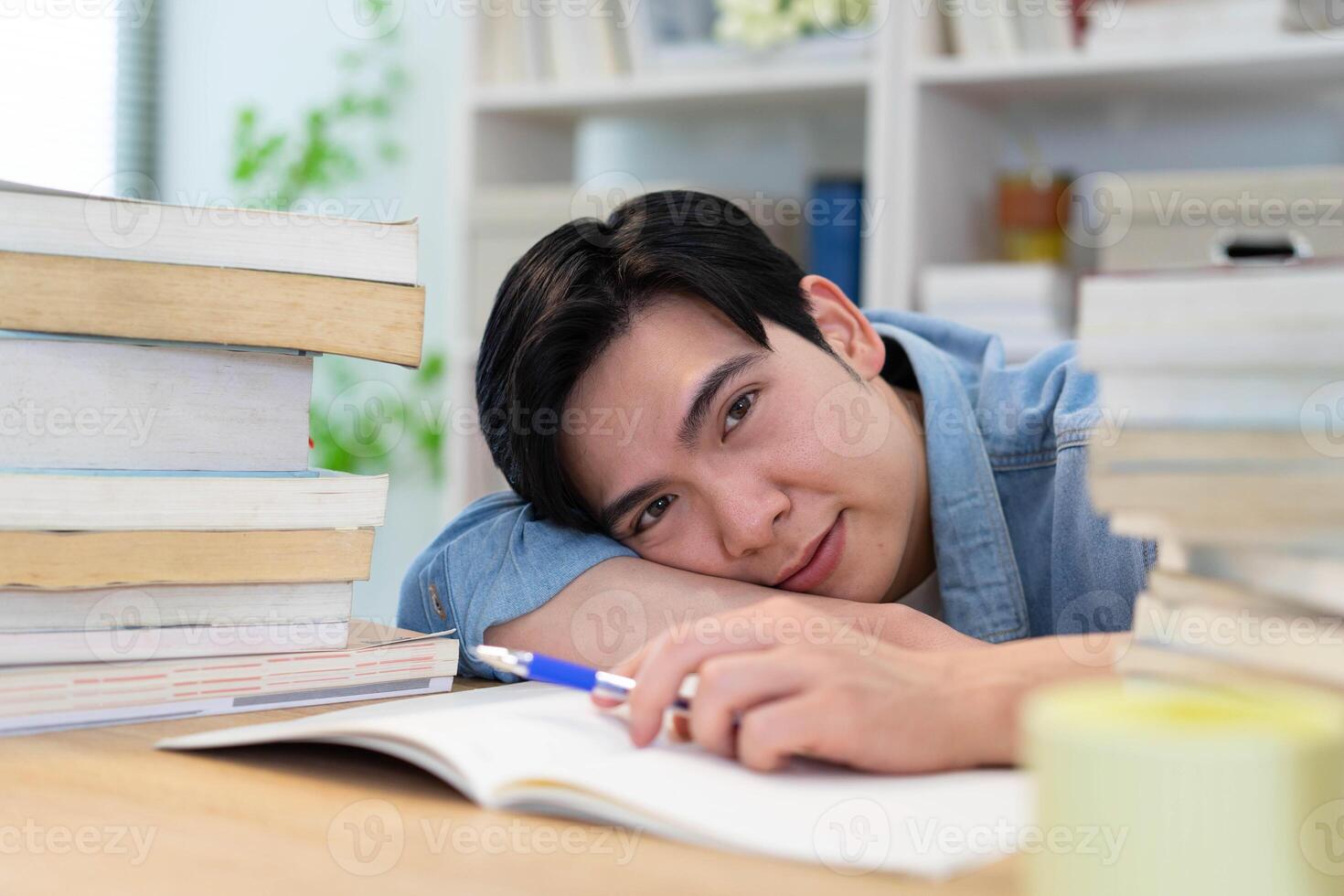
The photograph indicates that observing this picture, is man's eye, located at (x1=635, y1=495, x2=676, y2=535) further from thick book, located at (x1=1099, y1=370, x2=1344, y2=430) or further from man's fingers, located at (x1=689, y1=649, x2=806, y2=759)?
thick book, located at (x1=1099, y1=370, x2=1344, y2=430)

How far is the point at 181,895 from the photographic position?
1.48 feet

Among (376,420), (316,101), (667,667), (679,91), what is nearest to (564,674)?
(667,667)

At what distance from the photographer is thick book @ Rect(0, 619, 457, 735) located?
70 centimetres

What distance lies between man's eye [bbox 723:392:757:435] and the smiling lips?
0.12 meters

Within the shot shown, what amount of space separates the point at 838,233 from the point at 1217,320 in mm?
1848

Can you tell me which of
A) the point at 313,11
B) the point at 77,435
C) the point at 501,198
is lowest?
the point at 77,435

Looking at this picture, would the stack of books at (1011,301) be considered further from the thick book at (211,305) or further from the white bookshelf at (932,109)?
the thick book at (211,305)

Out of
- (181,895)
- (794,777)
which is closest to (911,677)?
(794,777)

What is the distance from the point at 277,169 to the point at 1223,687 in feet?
9.81

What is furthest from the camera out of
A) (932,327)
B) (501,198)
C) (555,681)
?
(501,198)

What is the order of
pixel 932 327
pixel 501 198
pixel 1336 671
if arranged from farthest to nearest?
pixel 501 198 → pixel 932 327 → pixel 1336 671

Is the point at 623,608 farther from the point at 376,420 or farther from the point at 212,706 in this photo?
the point at 376,420

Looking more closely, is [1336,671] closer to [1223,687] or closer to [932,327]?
[1223,687]

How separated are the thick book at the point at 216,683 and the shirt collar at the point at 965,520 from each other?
0.51m
